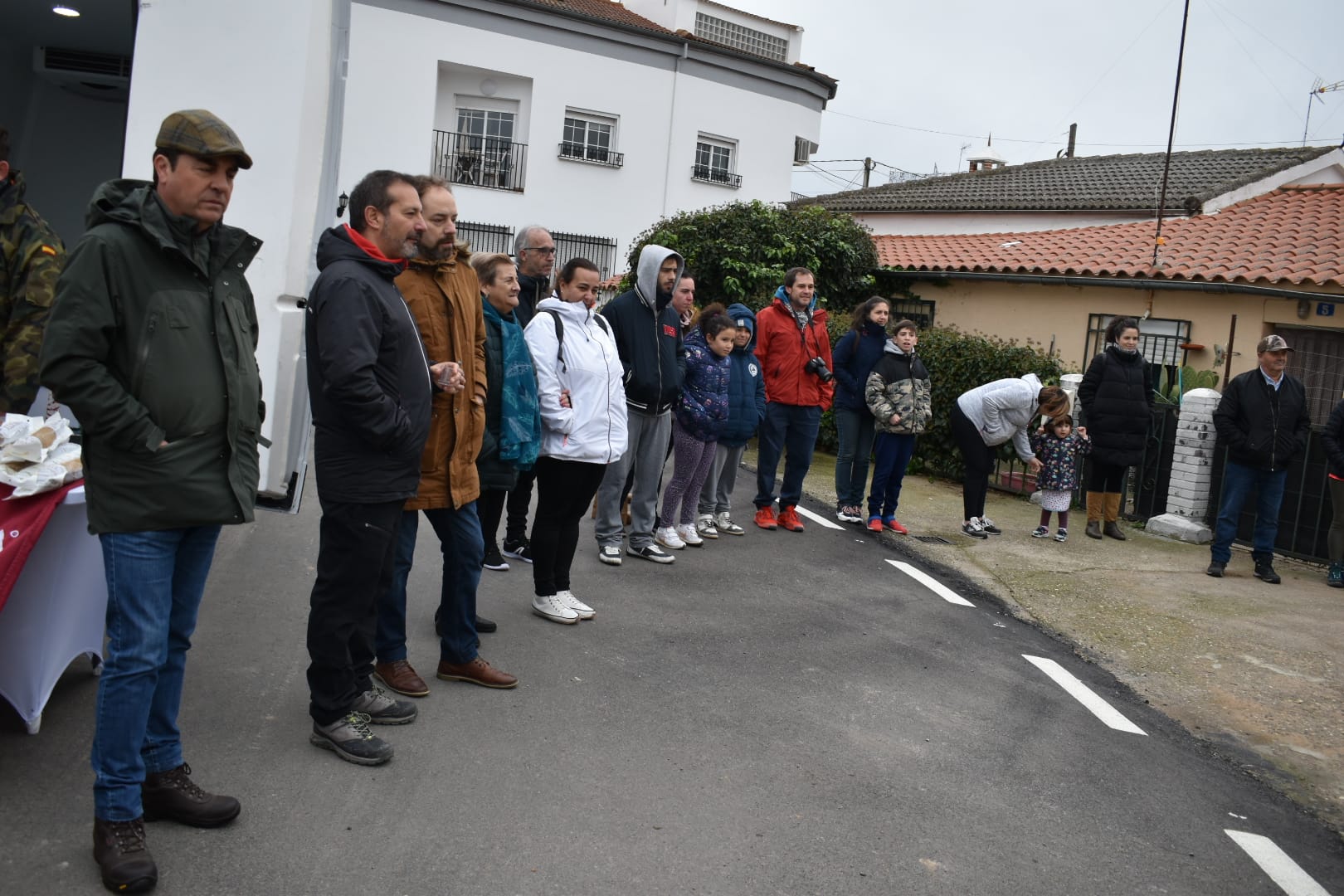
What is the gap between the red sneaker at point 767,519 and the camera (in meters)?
9.27

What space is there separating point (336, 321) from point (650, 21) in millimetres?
27700

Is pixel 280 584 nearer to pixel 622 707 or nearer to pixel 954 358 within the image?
pixel 622 707

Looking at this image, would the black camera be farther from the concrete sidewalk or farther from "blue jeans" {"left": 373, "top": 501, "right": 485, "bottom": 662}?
"blue jeans" {"left": 373, "top": 501, "right": 485, "bottom": 662}

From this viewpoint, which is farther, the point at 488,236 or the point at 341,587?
the point at 488,236

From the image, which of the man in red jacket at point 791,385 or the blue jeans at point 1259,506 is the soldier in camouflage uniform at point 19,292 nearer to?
the man in red jacket at point 791,385

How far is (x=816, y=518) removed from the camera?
10.0 m

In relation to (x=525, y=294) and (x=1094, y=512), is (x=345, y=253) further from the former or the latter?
(x=1094, y=512)

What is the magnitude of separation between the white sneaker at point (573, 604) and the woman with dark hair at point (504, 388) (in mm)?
852

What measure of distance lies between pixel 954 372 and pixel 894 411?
3.64m

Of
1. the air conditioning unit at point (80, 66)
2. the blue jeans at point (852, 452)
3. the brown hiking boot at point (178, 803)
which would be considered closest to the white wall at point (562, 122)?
the air conditioning unit at point (80, 66)

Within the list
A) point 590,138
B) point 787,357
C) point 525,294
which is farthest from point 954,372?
point 590,138

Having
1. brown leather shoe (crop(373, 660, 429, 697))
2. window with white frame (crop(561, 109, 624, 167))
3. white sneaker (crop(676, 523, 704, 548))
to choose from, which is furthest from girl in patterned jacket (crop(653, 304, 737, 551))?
window with white frame (crop(561, 109, 624, 167))

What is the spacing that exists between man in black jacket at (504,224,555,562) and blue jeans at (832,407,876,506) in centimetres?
325

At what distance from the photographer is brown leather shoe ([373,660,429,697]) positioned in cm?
478
